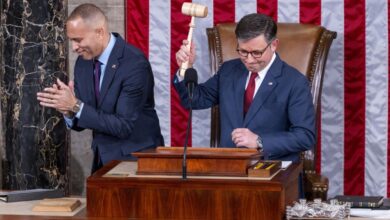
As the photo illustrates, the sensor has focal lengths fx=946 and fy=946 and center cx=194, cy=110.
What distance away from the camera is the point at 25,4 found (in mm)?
5500

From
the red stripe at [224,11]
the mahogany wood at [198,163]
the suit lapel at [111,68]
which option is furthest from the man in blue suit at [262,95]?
the red stripe at [224,11]

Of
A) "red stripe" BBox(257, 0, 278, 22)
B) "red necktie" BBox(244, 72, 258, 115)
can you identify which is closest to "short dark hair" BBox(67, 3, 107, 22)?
"red necktie" BBox(244, 72, 258, 115)

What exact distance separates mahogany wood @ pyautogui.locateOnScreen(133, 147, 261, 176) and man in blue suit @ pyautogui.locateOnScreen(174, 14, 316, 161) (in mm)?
696

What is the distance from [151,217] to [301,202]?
1.84ft

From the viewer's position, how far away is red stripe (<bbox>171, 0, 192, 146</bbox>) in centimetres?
580

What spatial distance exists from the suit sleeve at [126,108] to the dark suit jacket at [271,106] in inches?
7.3

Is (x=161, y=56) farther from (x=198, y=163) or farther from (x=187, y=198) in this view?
(x=187, y=198)

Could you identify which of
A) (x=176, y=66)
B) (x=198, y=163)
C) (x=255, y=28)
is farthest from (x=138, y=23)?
(x=198, y=163)

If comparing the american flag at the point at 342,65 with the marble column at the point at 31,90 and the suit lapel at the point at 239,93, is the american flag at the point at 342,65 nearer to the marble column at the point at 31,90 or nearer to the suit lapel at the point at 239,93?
the marble column at the point at 31,90

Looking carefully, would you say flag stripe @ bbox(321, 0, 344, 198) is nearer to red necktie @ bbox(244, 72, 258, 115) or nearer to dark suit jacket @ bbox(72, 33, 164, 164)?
red necktie @ bbox(244, 72, 258, 115)

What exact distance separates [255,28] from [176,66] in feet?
4.93

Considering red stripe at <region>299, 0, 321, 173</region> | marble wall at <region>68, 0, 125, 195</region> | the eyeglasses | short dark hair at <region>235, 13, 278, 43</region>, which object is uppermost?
red stripe at <region>299, 0, 321, 173</region>

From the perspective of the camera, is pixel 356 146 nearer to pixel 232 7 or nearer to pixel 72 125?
pixel 232 7

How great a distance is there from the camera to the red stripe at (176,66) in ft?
19.0
